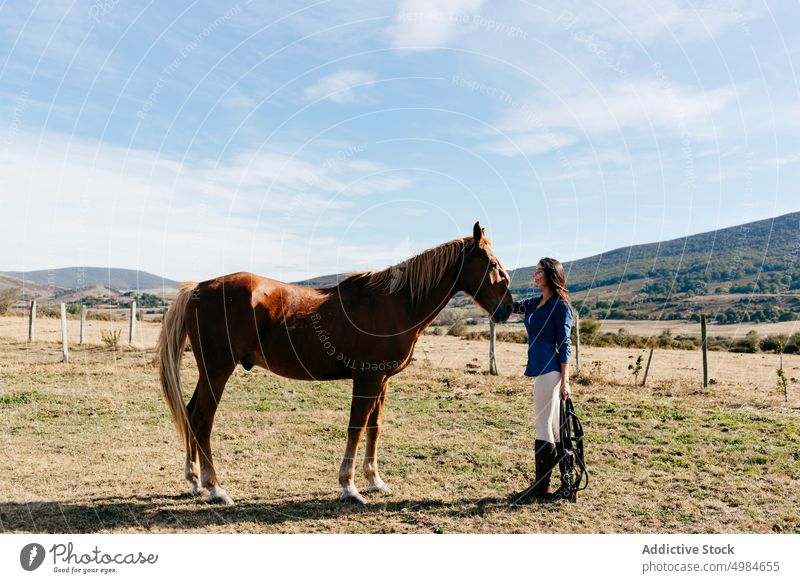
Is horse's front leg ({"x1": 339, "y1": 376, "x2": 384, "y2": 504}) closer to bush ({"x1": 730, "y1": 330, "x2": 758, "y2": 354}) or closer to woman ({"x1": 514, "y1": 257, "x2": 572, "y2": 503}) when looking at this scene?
woman ({"x1": 514, "y1": 257, "x2": 572, "y2": 503})

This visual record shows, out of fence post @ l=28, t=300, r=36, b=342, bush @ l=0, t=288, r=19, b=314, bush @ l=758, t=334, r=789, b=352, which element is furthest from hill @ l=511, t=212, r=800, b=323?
bush @ l=0, t=288, r=19, b=314

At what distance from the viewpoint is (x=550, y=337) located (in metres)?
5.60

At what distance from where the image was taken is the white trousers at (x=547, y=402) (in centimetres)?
558

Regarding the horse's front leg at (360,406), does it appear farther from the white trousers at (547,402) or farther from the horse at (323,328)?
the white trousers at (547,402)

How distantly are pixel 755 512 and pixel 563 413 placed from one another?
208 centimetres

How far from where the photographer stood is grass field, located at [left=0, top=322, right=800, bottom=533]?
Answer: 17.0ft

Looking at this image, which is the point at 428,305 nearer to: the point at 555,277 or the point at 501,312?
the point at 501,312

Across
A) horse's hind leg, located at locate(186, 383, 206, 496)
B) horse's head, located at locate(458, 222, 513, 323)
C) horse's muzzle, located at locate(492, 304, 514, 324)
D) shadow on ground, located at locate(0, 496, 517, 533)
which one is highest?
horse's head, located at locate(458, 222, 513, 323)

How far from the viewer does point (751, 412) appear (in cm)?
955

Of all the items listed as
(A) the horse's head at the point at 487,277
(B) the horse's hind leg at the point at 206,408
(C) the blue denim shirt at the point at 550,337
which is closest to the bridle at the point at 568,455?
(C) the blue denim shirt at the point at 550,337

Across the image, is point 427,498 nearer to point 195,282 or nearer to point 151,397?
point 195,282

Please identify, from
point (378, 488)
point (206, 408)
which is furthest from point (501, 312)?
point (206, 408)

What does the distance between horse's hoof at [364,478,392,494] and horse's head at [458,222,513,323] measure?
2.29m
